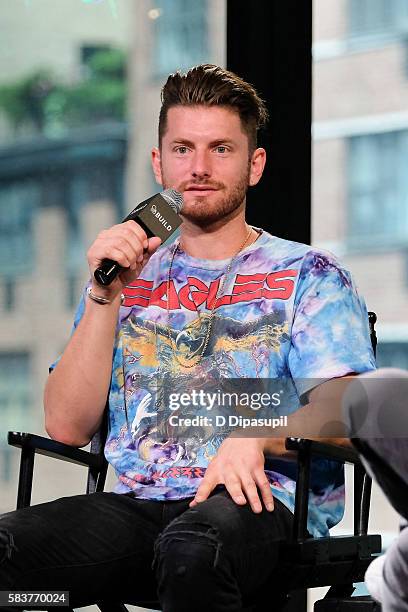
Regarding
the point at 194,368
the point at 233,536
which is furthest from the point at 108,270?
the point at 233,536

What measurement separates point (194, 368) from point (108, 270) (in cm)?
26

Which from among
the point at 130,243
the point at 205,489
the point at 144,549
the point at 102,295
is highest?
the point at 130,243

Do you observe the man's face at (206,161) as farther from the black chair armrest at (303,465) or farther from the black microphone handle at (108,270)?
the black chair armrest at (303,465)

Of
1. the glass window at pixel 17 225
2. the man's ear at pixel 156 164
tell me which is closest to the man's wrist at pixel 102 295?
the man's ear at pixel 156 164

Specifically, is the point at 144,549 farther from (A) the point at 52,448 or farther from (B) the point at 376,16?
(B) the point at 376,16

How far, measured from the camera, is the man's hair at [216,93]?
82.7 inches

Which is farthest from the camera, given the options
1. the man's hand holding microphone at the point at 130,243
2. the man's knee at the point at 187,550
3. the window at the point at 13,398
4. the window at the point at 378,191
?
the window at the point at 13,398

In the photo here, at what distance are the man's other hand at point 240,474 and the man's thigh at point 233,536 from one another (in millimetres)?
17

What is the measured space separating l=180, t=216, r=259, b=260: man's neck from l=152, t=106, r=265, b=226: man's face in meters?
0.02

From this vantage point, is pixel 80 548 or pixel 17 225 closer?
pixel 80 548

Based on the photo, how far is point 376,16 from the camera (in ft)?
9.35
